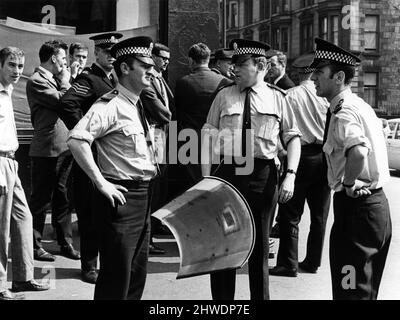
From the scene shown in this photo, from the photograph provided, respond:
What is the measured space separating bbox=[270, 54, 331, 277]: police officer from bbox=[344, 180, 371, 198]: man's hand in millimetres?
2566

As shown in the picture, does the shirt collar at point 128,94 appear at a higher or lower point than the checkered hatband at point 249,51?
lower

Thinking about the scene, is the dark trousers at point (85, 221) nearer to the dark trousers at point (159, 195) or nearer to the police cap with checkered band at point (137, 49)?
the dark trousers at point (159, 195)

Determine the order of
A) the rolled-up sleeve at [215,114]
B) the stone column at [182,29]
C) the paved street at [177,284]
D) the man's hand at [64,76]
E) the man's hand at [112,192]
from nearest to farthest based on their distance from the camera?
1. the man's hand at [112,192]
2. the rolled-up sleeve at [215,114]
3. the paved street at [177,284]
4. the man's hand at [64,76]
5. the stone column at [182,29]

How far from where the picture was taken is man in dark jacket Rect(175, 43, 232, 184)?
7887 millimetres

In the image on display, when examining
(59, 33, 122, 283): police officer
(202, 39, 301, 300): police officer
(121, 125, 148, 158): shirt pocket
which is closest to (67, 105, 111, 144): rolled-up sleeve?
(121, 125, 148, 158): shirt pocket

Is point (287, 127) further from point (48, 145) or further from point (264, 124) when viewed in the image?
point (48, 145)

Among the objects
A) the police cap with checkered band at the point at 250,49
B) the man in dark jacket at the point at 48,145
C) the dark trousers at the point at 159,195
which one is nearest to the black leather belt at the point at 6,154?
the man in dark jacket at the point at 48,145

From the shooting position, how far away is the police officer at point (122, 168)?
14.8 ft

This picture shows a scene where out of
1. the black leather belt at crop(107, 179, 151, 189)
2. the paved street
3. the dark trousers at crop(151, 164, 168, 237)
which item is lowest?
the paved street

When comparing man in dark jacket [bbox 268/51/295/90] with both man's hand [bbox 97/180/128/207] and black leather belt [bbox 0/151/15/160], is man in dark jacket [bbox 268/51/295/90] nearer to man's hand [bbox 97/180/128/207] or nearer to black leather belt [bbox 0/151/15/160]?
black leather belt [bbox 0/151/15/160]

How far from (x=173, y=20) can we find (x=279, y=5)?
48627mm

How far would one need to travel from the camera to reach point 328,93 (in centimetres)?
493

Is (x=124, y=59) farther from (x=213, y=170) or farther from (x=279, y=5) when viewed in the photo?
(x=279, y=5)

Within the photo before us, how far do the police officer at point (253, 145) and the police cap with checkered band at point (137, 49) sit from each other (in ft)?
3.46
